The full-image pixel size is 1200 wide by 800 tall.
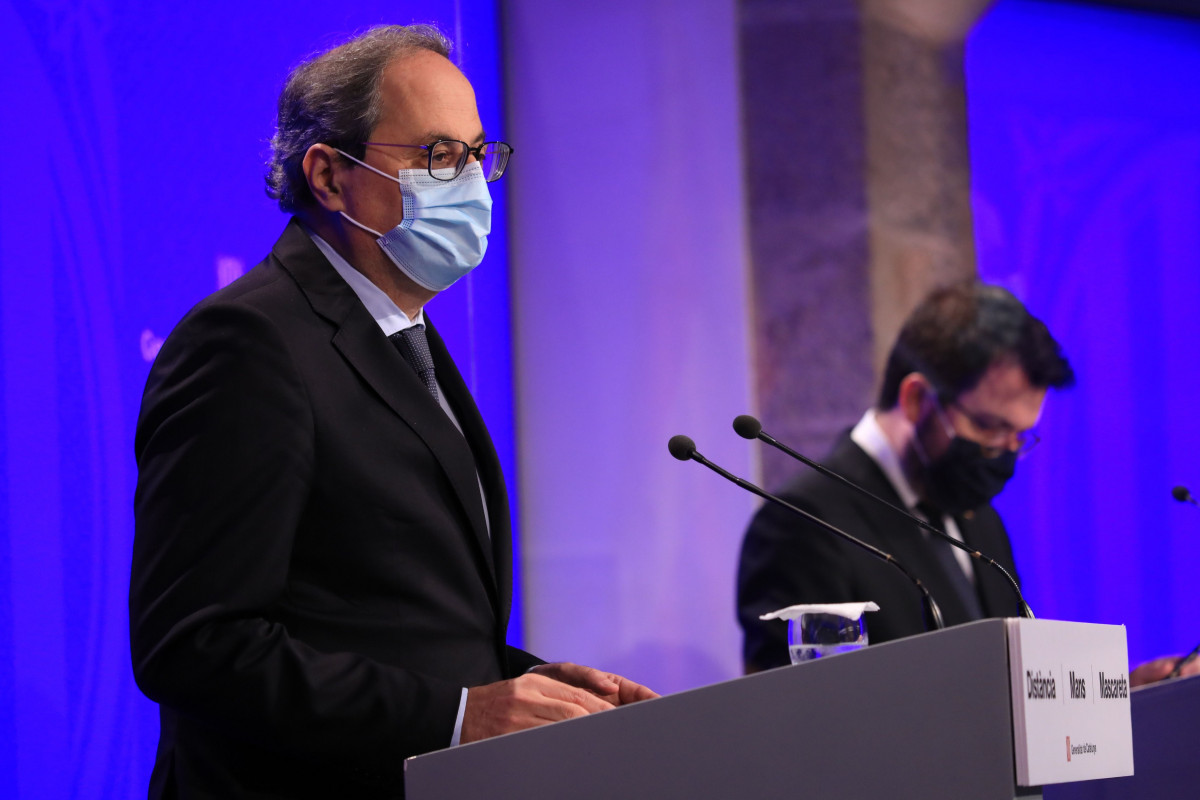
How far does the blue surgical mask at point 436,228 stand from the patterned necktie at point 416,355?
0.09 metres

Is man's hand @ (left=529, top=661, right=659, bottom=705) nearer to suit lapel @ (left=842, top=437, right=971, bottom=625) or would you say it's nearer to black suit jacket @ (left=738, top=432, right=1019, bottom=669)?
black suit jacket @ (left=738, top=432, right=1019, bottom=669)

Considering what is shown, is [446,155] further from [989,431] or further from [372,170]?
[989,431]

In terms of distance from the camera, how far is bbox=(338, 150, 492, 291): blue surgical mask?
77.4 inches

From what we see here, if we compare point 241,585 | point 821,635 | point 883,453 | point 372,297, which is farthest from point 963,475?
point 241,585

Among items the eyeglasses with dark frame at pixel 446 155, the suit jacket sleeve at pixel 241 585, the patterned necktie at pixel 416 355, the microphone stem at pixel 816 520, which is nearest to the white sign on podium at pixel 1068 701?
the microphone stem at pixel 816 520

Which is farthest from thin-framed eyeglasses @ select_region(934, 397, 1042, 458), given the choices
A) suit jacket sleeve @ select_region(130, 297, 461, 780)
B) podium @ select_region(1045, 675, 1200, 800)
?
suit jacket sleeve @ select_region(130, 297, 461, 780)

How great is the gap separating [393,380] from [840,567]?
2.00 m

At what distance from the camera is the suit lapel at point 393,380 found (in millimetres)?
1745

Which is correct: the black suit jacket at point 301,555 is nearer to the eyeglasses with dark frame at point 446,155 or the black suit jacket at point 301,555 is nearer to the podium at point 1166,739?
the eyeglasses with dark frame at point 446,155

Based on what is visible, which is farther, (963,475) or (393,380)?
(963,475)

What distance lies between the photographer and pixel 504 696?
1.48 meters

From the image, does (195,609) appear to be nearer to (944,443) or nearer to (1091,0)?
(944,443)

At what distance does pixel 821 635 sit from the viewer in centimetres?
195

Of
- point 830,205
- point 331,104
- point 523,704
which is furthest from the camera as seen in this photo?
point 830,205
